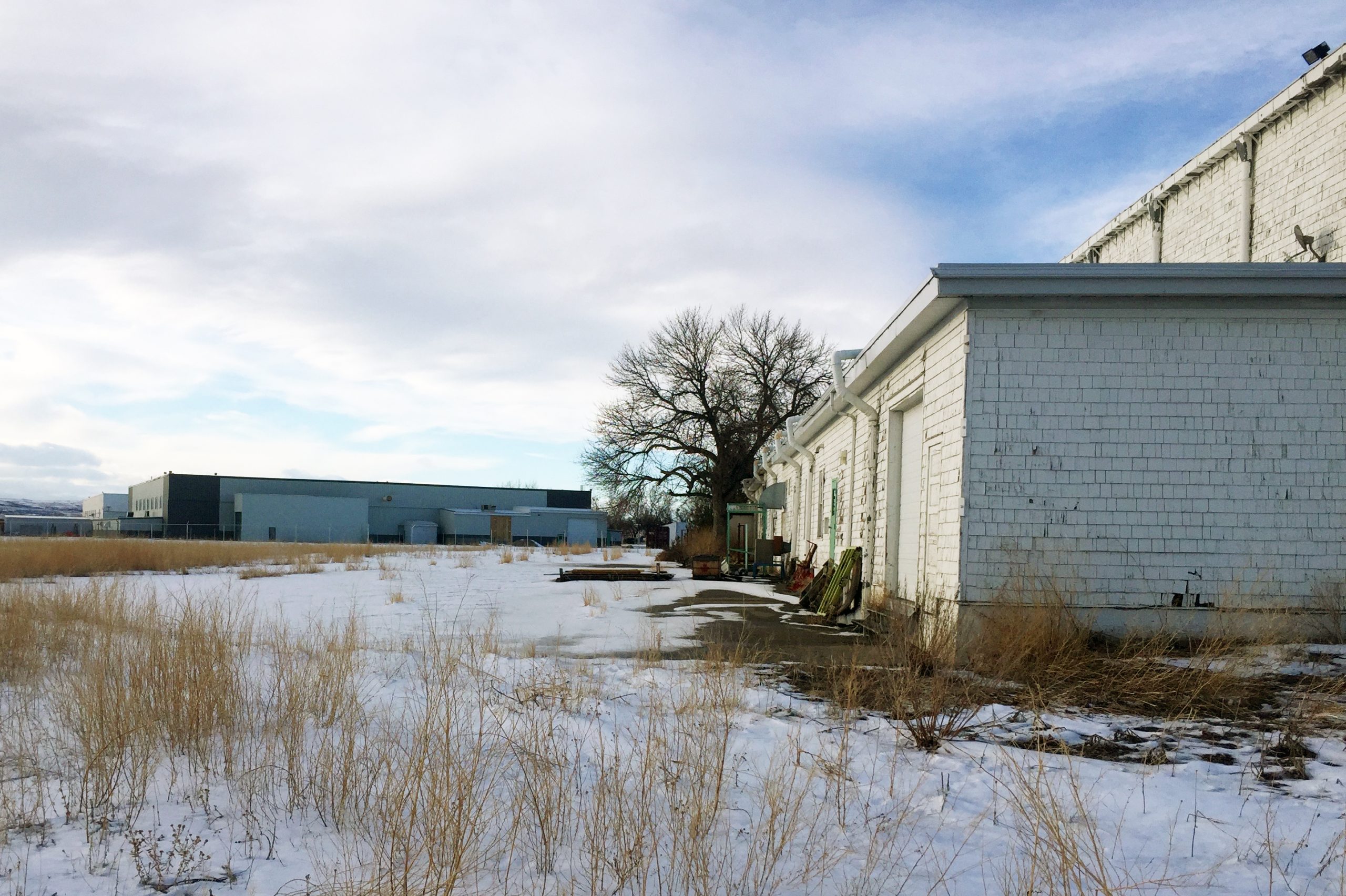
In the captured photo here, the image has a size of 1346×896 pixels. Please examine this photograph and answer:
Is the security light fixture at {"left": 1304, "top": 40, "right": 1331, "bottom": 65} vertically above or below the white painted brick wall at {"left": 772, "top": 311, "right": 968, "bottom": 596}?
above

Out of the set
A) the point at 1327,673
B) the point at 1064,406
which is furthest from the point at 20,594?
the point at 1327,673

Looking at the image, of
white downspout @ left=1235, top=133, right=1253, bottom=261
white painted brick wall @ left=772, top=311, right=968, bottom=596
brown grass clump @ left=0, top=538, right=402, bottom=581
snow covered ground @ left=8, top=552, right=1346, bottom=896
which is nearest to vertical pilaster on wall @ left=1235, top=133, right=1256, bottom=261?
white downspout @ left=1235, top=133, right=1253, bottom=261

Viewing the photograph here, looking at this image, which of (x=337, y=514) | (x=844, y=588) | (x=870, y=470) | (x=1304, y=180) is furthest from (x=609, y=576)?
(x=337, y=514)

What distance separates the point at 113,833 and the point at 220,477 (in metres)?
66.7

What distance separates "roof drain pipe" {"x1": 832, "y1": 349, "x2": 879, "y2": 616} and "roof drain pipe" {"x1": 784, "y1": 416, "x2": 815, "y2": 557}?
6.20 meters

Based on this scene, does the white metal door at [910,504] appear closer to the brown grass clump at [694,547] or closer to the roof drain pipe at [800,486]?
the roof drain pipe at [800,486]

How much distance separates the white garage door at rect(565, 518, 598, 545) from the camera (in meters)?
67.0

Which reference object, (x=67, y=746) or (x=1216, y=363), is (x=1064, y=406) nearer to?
(x=1216, y=363)

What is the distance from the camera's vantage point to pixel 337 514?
61.9 m

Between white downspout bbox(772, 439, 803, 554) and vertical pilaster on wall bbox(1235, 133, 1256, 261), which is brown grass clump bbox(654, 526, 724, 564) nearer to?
white downspout bbox(772, 439, 803, 554)

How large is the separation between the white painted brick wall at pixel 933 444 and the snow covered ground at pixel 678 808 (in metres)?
3.45

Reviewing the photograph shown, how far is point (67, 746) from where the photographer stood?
475cm

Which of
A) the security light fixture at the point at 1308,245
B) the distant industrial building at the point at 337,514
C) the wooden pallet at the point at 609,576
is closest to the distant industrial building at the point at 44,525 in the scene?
the distant industrial building at the point at 337,514

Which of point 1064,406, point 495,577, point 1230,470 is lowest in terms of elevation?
point 495,577
